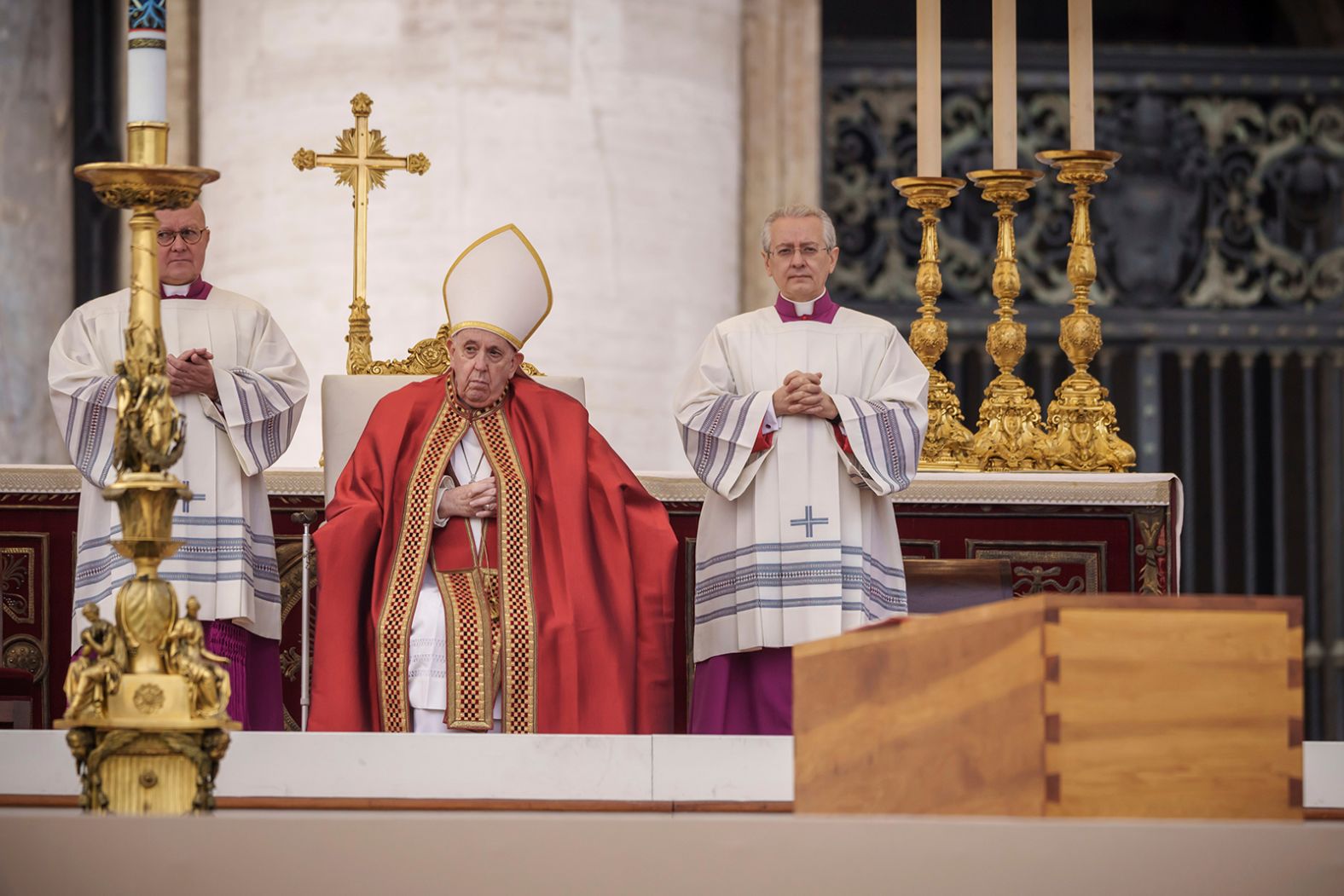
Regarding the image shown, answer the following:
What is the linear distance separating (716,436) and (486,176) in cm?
377

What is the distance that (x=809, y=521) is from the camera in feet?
19.8

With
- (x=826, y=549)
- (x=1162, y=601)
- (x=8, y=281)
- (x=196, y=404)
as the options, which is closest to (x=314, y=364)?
(x=8, y=281)

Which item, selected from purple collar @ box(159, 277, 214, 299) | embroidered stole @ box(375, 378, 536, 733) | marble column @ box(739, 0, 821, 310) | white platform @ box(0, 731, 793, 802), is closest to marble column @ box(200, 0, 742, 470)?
marble column @ box(739, 0, 821, 310)

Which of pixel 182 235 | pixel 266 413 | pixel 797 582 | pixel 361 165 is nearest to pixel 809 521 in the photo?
pixel 797 582

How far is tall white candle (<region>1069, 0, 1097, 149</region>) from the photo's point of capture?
691 centimetres

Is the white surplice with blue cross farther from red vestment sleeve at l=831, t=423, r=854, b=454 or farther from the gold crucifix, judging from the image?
the gold crucifix

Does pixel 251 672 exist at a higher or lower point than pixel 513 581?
lower

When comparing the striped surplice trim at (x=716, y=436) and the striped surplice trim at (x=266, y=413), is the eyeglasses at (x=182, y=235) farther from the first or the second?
the striped surplice trim at (x=716, y=436)

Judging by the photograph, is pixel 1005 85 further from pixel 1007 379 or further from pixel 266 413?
pixel 266 413

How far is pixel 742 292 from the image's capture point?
32.8ft

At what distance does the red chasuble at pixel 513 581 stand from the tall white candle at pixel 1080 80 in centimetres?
190

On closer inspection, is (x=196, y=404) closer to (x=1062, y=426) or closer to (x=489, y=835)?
(x=1062, y=426)

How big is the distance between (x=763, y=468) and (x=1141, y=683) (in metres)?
3.42

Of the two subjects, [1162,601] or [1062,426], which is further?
[1062,426]
